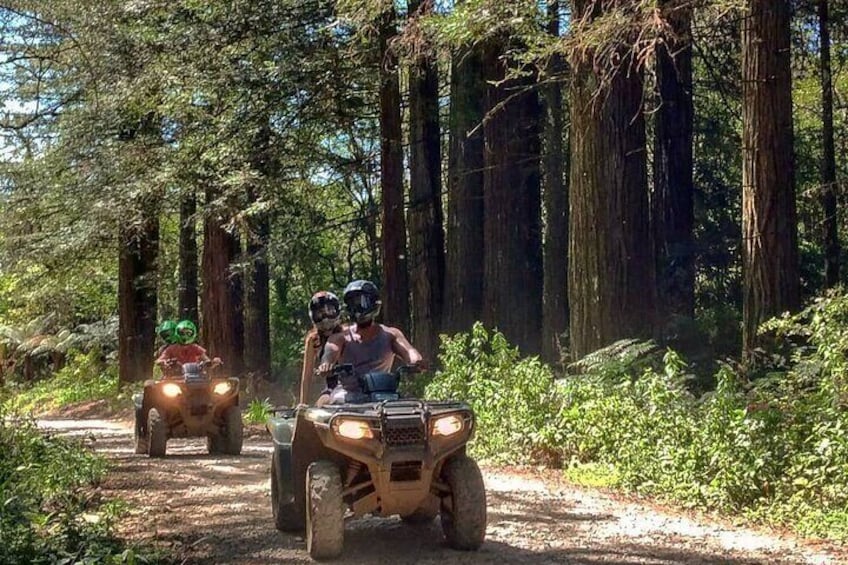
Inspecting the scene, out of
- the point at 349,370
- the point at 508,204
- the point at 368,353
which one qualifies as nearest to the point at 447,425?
the point at 349,370

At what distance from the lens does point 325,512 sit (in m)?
6.14

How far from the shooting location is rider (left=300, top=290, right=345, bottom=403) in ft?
24.1

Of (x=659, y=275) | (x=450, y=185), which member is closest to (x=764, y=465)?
(x=659, y=275)

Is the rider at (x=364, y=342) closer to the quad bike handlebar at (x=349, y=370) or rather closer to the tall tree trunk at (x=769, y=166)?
the quad bike handlebar at (x=349, y=370)

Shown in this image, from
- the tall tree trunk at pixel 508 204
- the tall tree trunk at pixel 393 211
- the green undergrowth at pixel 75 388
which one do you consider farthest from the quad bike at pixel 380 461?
the green undergrowth at pixel 75 388

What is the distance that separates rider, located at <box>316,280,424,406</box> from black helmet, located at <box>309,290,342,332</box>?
36cm

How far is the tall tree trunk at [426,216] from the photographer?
17.9 m

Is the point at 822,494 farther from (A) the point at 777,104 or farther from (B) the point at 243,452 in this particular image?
(B) the point at 243,452

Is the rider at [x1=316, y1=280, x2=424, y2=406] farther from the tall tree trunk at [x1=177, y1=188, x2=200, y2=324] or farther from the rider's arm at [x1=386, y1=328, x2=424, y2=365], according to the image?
the tall tree trunk at [x1=177, y1=188, x2=200, y2=324]

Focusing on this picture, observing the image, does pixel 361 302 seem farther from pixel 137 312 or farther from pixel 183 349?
pixel 137 312

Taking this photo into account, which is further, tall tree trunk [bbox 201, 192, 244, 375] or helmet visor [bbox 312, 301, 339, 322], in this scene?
tall tree trunk [bbox 201, 192, 244, 375]

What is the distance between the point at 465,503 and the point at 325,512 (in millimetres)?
882

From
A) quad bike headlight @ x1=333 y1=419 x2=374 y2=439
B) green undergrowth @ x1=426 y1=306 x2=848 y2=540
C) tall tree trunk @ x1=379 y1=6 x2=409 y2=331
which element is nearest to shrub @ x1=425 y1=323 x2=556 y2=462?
green undergrowth @ x1=426 y1=306 x2=848 y2=540

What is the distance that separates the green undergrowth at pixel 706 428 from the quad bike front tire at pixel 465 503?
247 centimetres
